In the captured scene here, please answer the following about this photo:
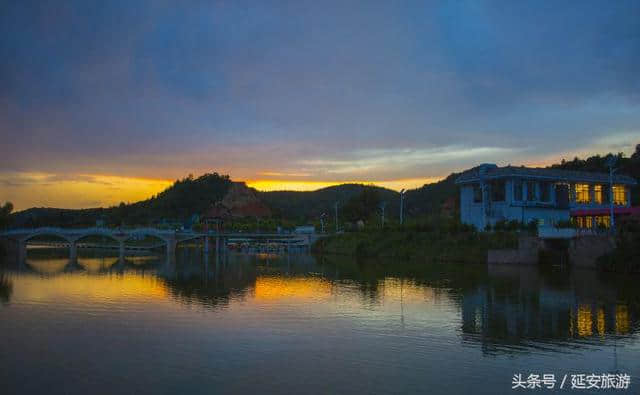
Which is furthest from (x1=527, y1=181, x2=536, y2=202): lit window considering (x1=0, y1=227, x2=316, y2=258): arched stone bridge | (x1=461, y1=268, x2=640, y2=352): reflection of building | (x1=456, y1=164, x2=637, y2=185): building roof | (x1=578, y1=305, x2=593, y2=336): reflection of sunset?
(x1=0, y1=227, x2=316, y2=258): arched stone bridge

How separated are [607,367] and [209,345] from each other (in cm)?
1419

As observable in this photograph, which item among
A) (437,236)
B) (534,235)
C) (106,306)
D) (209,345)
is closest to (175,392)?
(209,345)

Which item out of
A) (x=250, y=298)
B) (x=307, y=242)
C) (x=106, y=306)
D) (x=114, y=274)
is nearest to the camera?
(x=106, y=306)

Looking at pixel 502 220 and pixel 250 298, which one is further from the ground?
pixel 502 220

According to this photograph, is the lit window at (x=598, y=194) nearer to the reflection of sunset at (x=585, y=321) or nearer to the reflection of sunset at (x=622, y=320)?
the reflection of sunset at (x=622, y=320)

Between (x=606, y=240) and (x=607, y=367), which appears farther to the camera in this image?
(x=606, y=240)

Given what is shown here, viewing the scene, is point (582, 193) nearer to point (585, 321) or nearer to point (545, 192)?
point (545, 192)

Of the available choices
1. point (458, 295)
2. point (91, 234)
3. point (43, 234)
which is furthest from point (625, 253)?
point (43, 234)

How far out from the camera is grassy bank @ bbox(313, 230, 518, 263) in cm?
6169

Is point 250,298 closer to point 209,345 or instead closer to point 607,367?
point 209,345

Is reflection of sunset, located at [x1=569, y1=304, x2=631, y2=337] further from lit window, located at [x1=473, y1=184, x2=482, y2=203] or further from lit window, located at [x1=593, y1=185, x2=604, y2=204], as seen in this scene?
lit window, located at [x1=593, y1=185, x2=604, y2=204]

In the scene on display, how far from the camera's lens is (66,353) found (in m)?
20.7

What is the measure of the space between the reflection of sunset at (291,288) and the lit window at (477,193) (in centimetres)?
2862

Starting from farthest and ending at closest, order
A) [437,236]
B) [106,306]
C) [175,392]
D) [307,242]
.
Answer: [307,242] → [437,236] → [106,306] → [175,392]
